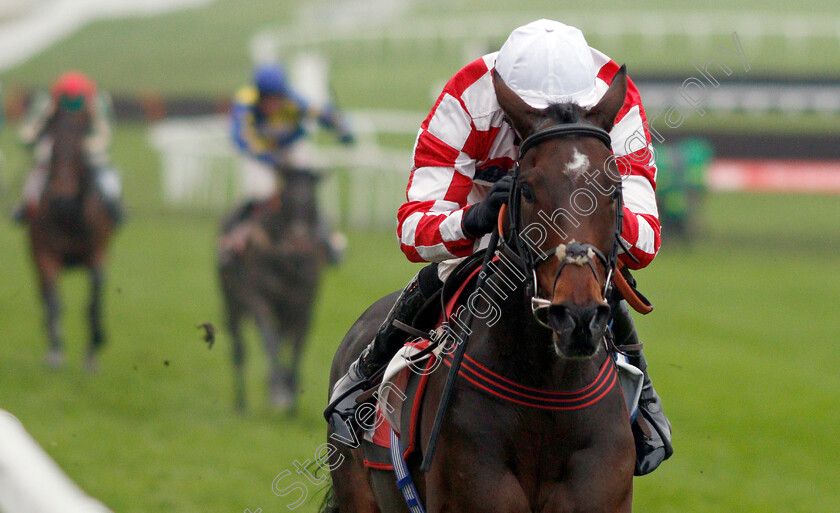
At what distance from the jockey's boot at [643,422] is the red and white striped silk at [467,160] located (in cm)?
28

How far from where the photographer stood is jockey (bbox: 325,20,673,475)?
2.88 metres

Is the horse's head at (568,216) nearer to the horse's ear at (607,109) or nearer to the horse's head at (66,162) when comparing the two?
the horse's ear at (607,109)

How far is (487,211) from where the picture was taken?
2.89 m

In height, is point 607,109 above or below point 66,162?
above

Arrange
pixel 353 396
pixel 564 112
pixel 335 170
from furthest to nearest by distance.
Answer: pixel 335 170 → pixel 353 396 → pixel 564 112

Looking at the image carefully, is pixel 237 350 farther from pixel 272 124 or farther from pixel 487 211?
pixel 487 211

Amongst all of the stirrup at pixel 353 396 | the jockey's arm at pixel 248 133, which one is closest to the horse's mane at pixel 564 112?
the stirrup at pixel 353 396

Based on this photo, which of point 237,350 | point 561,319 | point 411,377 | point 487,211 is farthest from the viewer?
point 237,350

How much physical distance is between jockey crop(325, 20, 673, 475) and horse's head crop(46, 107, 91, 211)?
20.6 ft

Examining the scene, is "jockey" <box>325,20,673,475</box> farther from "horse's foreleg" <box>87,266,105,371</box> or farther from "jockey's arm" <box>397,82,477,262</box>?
"horse's foreleg" <box>87,266,105,371</box>

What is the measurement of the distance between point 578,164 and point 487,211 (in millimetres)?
331

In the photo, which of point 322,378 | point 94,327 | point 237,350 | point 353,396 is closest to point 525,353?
point 353,396

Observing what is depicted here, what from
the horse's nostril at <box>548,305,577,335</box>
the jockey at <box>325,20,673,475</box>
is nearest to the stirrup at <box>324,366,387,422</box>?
the jockey at <box>325,20,673,475</box>

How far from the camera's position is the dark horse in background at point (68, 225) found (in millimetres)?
9094
